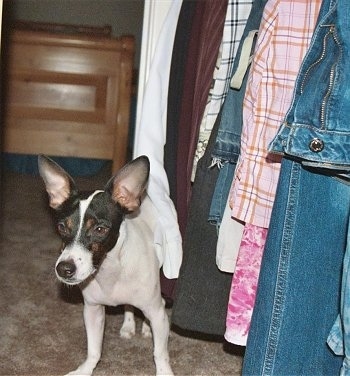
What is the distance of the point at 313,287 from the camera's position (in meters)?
1.35

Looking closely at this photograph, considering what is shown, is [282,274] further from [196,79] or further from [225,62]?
[196,79]

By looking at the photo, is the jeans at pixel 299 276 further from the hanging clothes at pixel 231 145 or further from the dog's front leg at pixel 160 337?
the dog's front leg at pixel 160 337

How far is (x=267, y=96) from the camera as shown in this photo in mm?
1418

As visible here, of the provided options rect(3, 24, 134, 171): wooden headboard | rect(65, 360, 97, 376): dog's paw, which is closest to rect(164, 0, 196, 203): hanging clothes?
rect(65, 360, 97, 376): dog's paw

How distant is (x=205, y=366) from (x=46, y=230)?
147 centimetres

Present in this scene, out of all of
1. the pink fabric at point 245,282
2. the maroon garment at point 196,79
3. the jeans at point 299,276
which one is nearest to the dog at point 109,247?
the maroon garment at point 196,79

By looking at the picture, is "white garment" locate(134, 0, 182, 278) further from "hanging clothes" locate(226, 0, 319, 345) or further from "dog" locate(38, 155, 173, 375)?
"hanging clothes" locate(226, 0, 319, 345)

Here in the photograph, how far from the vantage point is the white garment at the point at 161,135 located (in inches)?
76.1

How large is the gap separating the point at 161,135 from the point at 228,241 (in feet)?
1.47

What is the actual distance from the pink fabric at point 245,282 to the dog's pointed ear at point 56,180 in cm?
56

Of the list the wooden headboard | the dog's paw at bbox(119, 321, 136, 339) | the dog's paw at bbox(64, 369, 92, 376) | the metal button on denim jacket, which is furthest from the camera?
the wooden headboard

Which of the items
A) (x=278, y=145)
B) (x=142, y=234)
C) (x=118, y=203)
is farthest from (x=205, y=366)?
(x=278, y=145)

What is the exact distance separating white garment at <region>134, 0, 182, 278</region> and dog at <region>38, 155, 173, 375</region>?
57 mm

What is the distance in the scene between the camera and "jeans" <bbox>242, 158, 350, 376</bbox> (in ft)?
4.26
